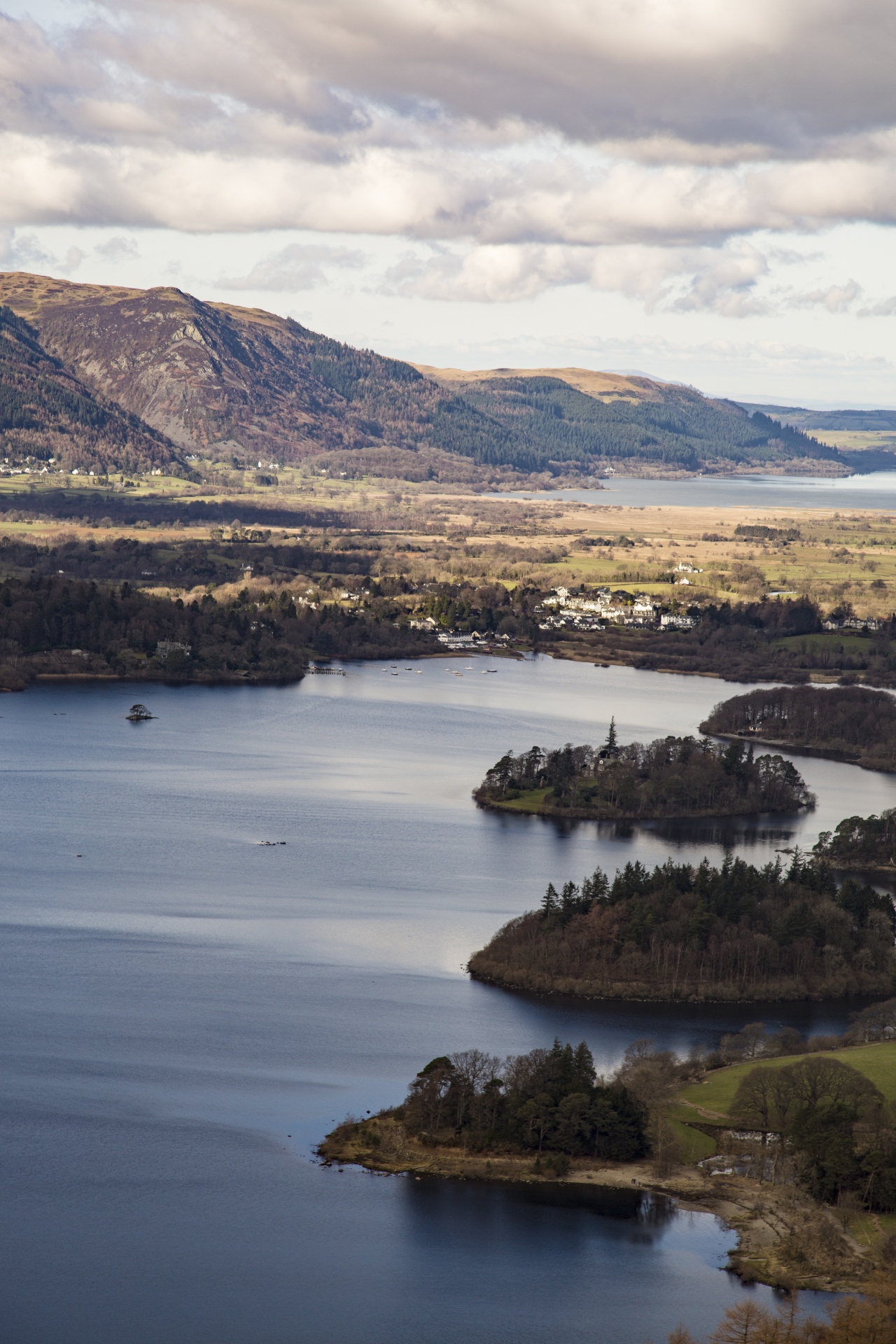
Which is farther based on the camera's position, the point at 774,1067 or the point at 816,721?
the point at 816,721

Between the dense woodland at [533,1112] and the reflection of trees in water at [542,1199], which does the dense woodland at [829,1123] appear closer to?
the dense woodland at [533,1112]

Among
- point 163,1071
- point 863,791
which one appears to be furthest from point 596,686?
point 163,1071

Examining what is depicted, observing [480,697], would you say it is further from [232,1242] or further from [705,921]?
[232,1242]

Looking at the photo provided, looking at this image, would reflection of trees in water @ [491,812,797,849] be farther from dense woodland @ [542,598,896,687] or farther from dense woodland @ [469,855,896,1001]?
dense woodland @ [542,598,896,687]

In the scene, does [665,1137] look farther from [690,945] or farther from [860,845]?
[860,845]

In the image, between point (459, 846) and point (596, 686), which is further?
point (596, 686)

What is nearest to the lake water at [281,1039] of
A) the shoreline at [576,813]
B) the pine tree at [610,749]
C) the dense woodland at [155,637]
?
the shoreline at [576,813]

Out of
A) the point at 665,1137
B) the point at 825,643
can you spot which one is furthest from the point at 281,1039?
the point at 825,643
